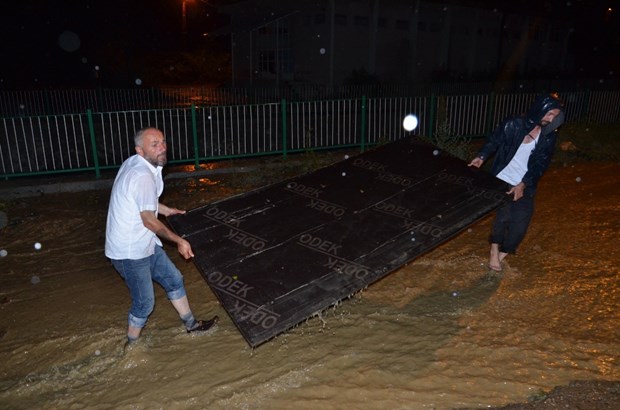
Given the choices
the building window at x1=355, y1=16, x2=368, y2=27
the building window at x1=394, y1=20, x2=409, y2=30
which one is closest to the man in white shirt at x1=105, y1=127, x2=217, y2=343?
the building window at x1=355, y1=16, x2=368, y2=27

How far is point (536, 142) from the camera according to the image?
4.32 meters

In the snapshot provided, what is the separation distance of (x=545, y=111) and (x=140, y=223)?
3.66 meters

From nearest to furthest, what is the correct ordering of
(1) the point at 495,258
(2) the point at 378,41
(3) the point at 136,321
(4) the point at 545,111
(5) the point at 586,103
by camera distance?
(3) the point at 136,321, (4) the point at 545,111, (1) the point at 495,258, (5) the point at 586,103, (2) the point at 378,41

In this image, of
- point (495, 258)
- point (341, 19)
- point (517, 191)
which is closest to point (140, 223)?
point (517, 191)

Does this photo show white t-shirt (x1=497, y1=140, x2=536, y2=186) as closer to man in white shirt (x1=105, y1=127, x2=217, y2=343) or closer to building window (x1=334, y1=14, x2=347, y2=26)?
man in white shirt (x1=105, y1=127, x2=217, y2=343)

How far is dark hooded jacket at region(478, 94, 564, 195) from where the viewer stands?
13.6 feet

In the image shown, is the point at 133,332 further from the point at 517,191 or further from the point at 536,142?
the point at 536,142

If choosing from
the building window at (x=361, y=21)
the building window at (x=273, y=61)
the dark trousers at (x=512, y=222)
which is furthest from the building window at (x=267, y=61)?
the dark trousers at (x=512, y=222)

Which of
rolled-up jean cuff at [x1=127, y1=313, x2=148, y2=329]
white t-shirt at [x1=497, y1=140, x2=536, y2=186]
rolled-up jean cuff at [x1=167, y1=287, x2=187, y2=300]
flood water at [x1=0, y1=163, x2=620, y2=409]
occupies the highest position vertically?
white t-shirt at [x1=497, y1=140, x2=536, y2=186]

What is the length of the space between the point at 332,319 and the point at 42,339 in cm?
267

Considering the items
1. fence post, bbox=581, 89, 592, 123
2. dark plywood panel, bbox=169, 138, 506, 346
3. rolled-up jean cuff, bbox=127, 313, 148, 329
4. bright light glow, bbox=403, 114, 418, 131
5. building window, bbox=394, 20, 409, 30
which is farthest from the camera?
building window, bbox=394, 20, 409, 30

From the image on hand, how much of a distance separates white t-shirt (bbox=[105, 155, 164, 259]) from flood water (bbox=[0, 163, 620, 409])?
0.97 metres

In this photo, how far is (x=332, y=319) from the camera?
4.20 meters

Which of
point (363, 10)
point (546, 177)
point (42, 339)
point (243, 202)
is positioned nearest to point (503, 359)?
point (243, 202)
